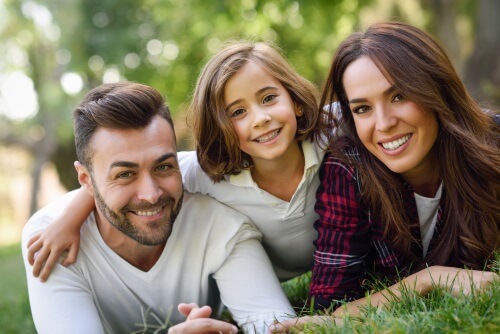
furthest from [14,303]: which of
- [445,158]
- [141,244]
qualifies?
[445,158]

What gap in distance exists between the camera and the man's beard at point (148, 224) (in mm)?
3109

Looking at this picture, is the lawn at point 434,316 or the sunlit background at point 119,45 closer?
the lawn at point 434,316

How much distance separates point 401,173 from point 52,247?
192cm

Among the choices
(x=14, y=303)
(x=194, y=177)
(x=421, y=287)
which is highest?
(x=194, y=177)

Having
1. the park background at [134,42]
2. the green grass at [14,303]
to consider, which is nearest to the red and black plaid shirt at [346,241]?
the green grass at [14,303]

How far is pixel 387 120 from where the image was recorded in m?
2.94

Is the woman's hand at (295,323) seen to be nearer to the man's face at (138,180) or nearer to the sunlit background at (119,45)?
the man's face at (138,180)

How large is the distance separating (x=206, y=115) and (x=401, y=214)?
1.19 metres

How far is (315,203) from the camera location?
3.37 meters

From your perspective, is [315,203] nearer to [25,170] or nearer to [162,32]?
[162,32]

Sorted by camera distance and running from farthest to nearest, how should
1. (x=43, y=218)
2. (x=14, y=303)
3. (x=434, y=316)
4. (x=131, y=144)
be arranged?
(x=14, y=303)
(x=43, y=218)
(x=131, y=144)
(x=434, y=316)

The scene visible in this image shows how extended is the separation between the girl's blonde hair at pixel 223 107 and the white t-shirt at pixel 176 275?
0.26m

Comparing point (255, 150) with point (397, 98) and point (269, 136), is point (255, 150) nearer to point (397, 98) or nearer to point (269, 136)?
point (269, 136)

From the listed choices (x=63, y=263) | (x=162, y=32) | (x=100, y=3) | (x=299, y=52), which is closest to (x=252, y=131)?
(x=63, y=263)
